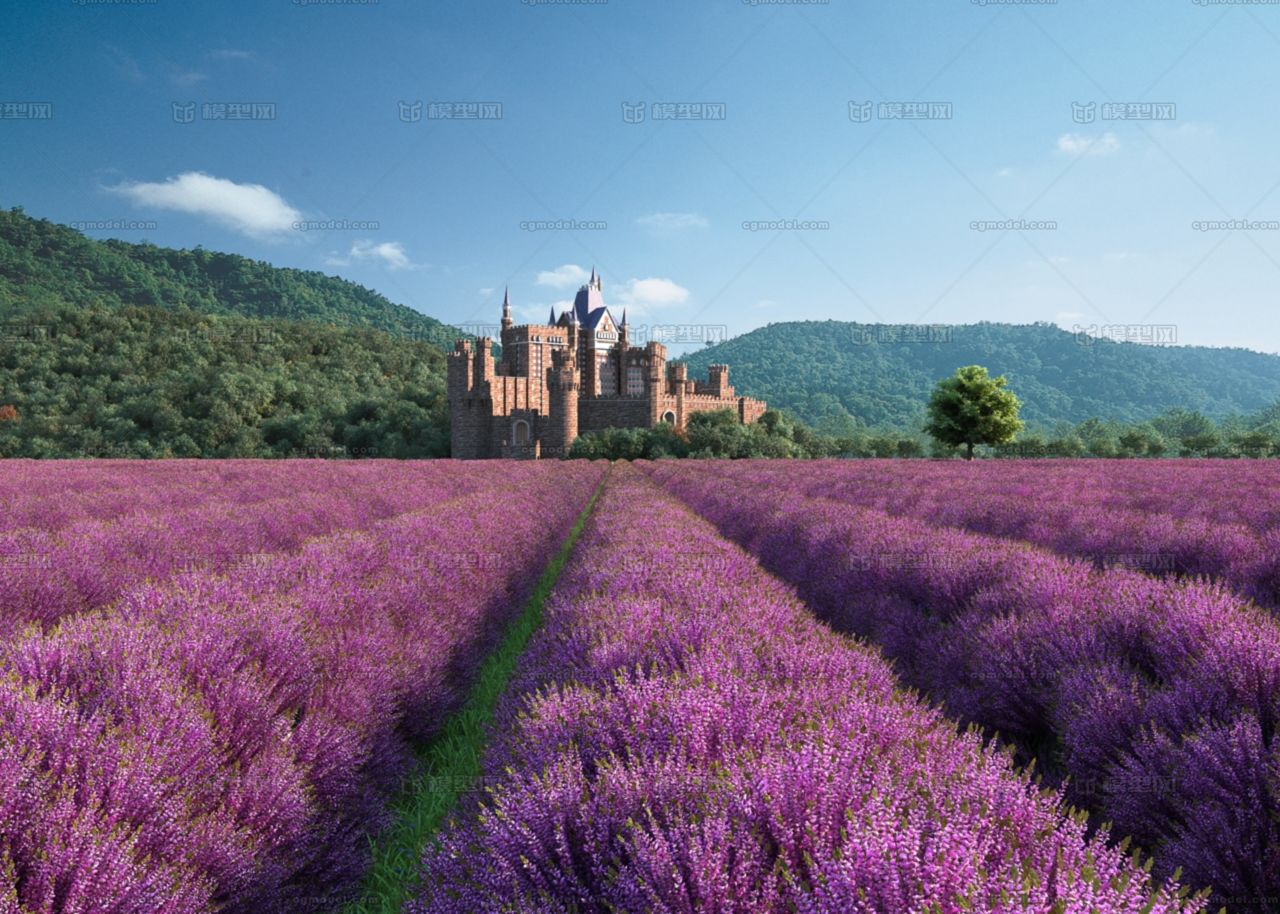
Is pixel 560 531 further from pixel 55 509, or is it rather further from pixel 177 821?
pixel 177 821

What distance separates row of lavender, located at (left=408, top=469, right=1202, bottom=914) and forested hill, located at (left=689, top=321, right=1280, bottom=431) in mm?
104854

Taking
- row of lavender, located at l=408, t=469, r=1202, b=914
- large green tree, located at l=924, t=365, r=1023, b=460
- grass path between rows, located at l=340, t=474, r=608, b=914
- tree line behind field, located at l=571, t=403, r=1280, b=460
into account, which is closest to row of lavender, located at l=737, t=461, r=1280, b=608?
row of lavender, located at l=408, t=469, r=1202, b=914

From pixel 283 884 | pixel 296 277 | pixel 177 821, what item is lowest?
pixel 283 884

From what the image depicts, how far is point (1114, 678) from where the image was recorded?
2.74m

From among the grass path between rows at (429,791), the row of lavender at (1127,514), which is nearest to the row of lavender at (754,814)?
the grass path between rows at (429,791)

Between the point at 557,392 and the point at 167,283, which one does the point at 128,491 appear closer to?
the point at 557,392

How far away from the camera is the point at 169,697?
209 centimetres

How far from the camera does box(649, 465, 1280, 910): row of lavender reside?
202 cm

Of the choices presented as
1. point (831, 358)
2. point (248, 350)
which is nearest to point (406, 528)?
point (248, 350)

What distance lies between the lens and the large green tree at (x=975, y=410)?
40.9 m

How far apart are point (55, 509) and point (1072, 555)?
1088cm

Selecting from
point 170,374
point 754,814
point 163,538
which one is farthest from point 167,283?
point 754,814

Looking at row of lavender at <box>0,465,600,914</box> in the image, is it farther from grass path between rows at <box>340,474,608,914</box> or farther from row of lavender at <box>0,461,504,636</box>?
row of lavender at <box>0,461,504,636</box>

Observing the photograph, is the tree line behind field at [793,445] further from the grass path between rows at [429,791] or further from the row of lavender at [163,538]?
the grass path between rows at [429,791]
